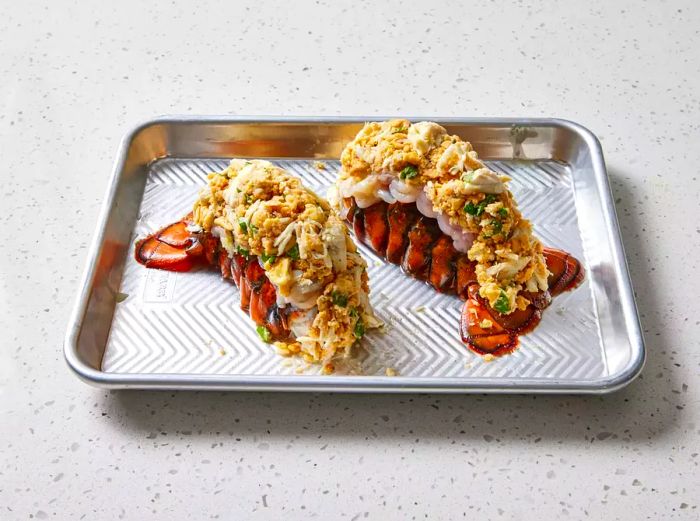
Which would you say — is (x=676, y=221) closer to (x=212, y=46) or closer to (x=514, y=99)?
(x=514, y=99)

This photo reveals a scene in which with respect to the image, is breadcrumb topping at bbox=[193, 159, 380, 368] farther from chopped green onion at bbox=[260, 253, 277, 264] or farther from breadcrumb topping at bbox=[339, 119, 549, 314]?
breadcrumb topping at bbox=[339, 119, 549, 314]

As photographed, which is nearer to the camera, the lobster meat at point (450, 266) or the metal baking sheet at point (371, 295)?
the metal baking sheet at point (371, 295)

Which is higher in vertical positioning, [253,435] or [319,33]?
[319,33]

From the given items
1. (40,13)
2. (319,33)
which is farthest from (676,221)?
(40,13)

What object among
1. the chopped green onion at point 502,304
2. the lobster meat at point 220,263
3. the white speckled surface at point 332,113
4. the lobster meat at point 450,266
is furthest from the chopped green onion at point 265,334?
the chopped green onion at point 502,304

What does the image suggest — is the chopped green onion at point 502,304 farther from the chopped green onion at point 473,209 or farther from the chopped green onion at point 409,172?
the chopped green onion at point 409,172

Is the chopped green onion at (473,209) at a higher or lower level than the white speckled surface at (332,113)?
higher

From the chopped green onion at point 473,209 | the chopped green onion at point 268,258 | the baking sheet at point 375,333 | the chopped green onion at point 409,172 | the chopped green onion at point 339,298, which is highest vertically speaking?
the chopped green onion at point 409,172

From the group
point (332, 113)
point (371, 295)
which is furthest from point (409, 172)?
point (332, 113)
